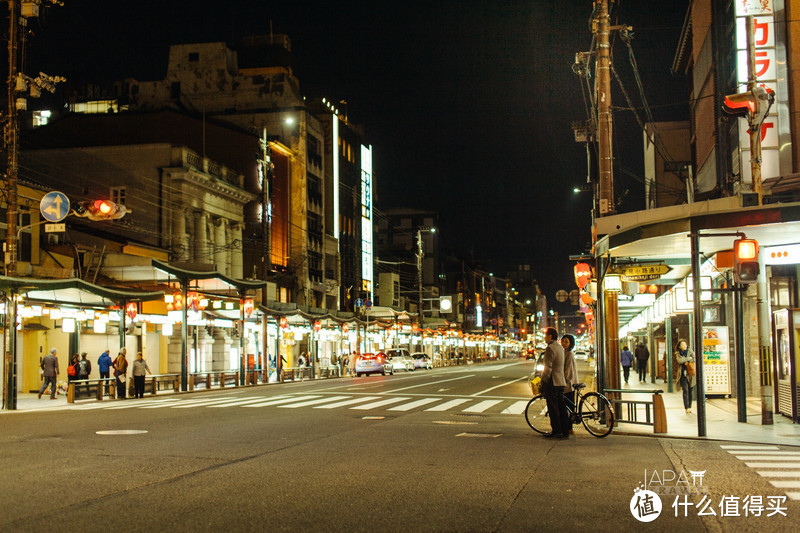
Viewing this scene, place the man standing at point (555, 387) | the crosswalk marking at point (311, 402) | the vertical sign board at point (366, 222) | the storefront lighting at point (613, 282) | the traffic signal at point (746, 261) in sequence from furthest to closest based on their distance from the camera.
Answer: the vertical sign board at point (366, 222)
the crosswalk marking at point (311, 402)
the storefront lighting at point (613, 282)
the traffic signal at point (746, 261)
the man standing at point (555, 387)

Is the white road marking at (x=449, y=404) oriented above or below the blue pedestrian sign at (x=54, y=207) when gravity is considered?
below

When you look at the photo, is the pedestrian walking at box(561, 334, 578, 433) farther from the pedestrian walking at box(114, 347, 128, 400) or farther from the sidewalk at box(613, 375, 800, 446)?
the pedestrian walking at box(114, 347, 128, 400)

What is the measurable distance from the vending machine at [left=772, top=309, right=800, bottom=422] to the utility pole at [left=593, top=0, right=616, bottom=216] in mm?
5396

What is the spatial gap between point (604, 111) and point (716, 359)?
8716 millimetres

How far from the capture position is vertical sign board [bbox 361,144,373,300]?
87375 millimetres

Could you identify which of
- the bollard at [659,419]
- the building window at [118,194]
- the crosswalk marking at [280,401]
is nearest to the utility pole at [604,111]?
the bollard at [659,419]

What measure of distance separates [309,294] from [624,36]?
2018 inches

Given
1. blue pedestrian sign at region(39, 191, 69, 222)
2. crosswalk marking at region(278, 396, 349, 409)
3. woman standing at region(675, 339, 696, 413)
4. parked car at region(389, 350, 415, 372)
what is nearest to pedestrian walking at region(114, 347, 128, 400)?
blue pedestrian sign at region(39, 191, 69, 222)

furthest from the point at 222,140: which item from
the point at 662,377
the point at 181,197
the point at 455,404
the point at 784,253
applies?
the point at 784,253

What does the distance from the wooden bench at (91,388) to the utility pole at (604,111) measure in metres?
19.1

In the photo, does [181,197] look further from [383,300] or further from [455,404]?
[383,300]

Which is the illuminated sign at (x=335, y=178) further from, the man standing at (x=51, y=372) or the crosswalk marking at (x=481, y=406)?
the crosswalk marking at (x=481, y=406)

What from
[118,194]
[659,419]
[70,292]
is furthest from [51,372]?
[118,194]

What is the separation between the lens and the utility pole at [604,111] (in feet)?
66.1
